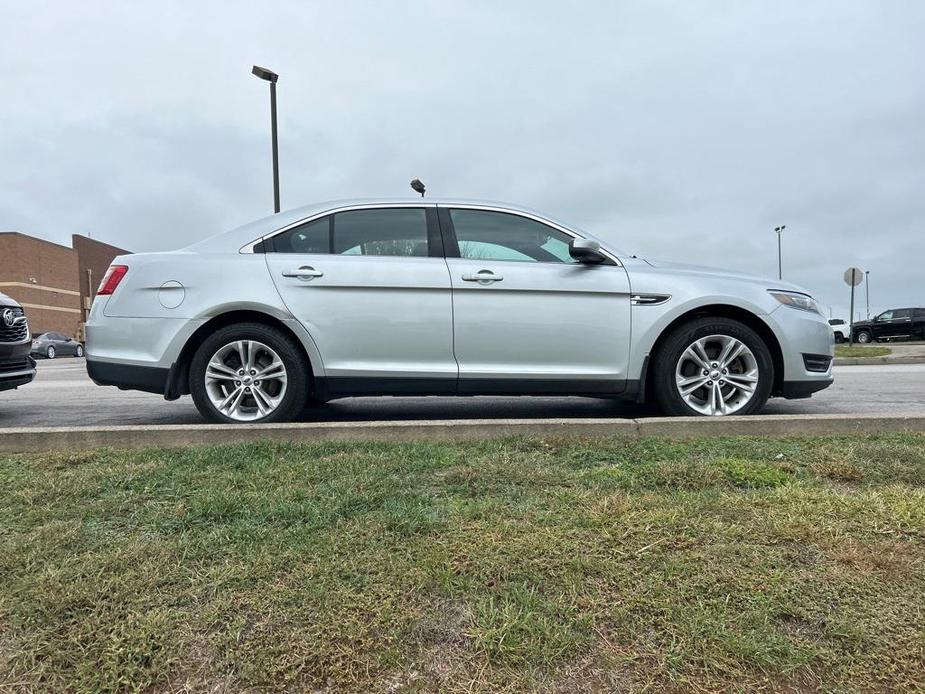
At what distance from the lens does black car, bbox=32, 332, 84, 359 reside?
26750 millimetres

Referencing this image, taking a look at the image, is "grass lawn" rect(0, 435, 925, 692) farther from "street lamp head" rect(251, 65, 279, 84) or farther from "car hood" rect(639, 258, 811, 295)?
"street lamp head" rect(251, 65, 279, 84)

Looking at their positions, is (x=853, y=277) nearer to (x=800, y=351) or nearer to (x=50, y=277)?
(x=800, y=351)

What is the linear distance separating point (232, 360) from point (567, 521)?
8.90ft

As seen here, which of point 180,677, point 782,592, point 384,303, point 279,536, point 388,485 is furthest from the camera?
point 384,303

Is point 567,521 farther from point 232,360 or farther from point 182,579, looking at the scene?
point 232,360

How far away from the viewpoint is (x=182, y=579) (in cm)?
191

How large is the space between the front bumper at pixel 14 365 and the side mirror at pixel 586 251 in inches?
181

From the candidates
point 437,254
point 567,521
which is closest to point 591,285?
point 437,254

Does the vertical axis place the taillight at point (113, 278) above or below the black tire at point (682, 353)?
above

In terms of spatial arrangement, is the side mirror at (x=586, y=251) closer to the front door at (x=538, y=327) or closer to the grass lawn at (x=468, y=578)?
the front door at (x=538, y=327)

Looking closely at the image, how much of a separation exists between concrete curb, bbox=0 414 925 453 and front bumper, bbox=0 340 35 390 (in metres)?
1.90

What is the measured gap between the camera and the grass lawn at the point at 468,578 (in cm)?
157

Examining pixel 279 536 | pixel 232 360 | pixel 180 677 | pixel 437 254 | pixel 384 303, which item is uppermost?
pixel 437 254

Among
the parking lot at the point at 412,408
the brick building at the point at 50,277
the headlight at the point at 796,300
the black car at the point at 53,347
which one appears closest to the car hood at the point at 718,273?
the headlight at the point at 796,300
